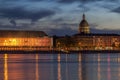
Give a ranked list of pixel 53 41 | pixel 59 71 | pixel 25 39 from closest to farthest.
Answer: pixel 59 71 < pixel 25 39 < pixel 53 41

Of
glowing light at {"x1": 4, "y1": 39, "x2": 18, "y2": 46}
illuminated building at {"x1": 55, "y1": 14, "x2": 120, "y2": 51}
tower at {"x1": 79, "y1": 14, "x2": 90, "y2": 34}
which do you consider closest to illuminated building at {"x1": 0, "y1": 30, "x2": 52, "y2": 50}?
glowing light at {"x1": 4, "y1": 39, "x2": 18, "y2": 46}

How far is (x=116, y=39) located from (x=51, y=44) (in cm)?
2281

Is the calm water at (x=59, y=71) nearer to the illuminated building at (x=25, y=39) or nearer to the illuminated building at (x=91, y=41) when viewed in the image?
the illuminated building at (x=25, y=39)

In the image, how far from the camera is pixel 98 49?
151750mm

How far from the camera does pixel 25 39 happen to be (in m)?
152

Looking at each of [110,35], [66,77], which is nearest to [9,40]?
[110,35]

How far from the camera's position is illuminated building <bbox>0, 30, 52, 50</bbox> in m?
150

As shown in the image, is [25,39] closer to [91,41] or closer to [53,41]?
[53,41]

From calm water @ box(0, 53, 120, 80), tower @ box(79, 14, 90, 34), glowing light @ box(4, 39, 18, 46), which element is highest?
tower @ box(79, 14, 90, 34)

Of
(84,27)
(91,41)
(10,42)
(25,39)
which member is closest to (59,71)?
(25,39)

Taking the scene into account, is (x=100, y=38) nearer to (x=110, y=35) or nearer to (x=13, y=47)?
(x=110, y=35)

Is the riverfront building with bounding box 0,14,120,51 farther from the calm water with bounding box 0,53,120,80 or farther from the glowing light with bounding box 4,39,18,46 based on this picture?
the calm water with bounding box 0,53,120,80

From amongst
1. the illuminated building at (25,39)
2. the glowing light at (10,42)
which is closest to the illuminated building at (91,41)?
the illuminated building at (25,39)

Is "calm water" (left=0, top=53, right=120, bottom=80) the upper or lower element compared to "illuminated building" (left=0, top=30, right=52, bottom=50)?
lower
